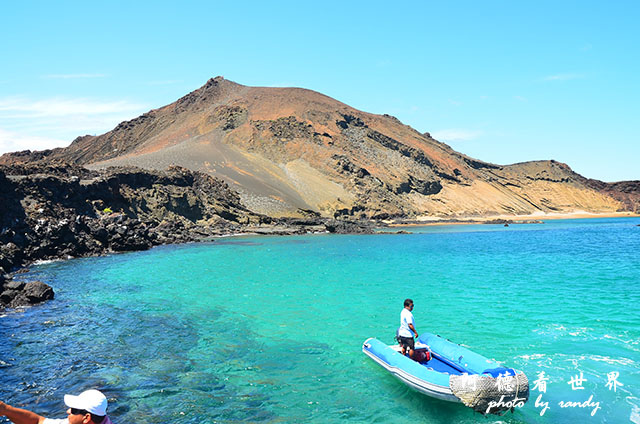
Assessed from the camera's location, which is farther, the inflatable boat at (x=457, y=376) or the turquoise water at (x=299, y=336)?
the turquoise water at (x=299, y=336)

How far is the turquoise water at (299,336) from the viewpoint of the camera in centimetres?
1041

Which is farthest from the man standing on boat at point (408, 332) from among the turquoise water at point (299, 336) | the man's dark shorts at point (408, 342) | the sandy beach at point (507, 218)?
the sandy beach at point (507, 218)

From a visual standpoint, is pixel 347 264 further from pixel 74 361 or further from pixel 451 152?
pixel 451 152

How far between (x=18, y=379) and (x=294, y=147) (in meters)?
108

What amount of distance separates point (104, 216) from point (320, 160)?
6895 cm

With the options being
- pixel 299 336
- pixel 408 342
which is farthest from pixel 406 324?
pixel 299 336

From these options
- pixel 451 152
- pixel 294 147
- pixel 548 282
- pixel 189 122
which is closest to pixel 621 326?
pixel 548 282

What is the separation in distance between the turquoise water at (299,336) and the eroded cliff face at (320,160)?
176 ft

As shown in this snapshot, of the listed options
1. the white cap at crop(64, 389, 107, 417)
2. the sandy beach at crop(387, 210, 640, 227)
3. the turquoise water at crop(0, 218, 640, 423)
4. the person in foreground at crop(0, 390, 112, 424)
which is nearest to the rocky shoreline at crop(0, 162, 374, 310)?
→ the turquoise water at crop(0, 218, 640, 423)

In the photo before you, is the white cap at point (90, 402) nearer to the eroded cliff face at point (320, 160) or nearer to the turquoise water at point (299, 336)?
the turquoise water at point (299, 336)

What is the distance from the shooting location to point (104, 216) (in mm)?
51250

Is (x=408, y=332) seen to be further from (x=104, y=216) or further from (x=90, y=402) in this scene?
(x=104, y=216)

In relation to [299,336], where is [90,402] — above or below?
above

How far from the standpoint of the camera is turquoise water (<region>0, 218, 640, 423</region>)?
410 inches
